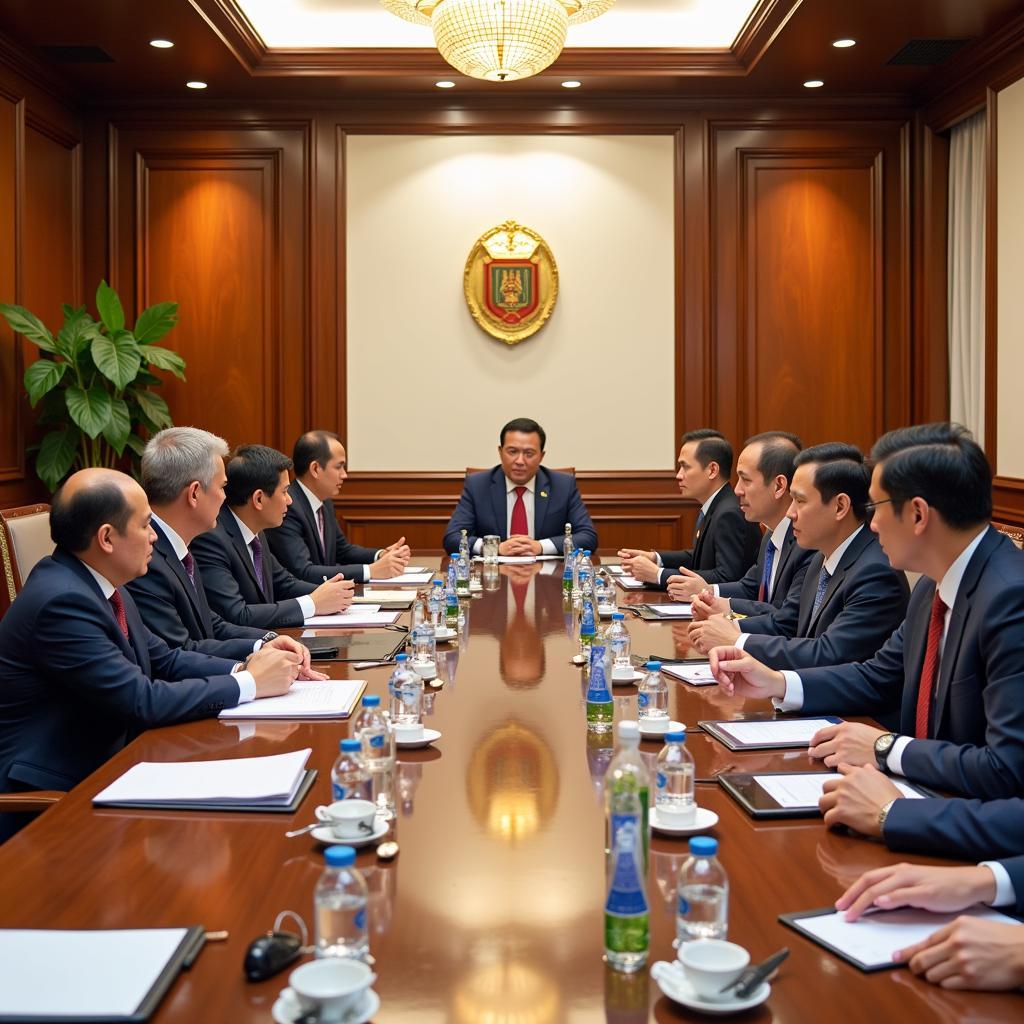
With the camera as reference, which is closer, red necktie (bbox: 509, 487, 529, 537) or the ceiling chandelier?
the ceiling chandelier

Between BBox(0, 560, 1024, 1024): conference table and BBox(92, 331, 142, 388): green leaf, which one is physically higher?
BBox(92, 331, 142, 388): green leaf

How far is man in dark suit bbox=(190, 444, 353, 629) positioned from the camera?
4.14m

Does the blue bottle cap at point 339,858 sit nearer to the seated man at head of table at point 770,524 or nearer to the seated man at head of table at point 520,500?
the seated man at head of table at point 770,524

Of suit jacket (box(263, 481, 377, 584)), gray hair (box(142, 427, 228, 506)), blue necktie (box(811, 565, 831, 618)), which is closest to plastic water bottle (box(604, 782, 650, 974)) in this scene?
blue necktie (box(811, 565, 831, 618))

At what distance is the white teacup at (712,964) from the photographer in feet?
4.31

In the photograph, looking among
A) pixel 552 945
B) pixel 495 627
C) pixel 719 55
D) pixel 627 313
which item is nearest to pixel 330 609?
pixel 495 627

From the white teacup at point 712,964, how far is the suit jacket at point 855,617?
1787mm

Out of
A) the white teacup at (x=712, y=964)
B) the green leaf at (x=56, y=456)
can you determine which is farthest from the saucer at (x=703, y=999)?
the green leaf at (x=56, y=456)

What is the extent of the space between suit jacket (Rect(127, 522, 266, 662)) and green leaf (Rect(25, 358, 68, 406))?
10.6 feet

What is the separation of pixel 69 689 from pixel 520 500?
13.2 ft

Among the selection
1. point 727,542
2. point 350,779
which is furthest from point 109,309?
point 350,779

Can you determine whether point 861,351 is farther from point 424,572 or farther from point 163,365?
point 163,365

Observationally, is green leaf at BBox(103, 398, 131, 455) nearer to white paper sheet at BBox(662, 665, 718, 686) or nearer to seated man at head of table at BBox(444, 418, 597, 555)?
seated man at head of table at BBox(444, 418, 597, 555)

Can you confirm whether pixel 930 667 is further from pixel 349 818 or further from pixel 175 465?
pixel 175 465
